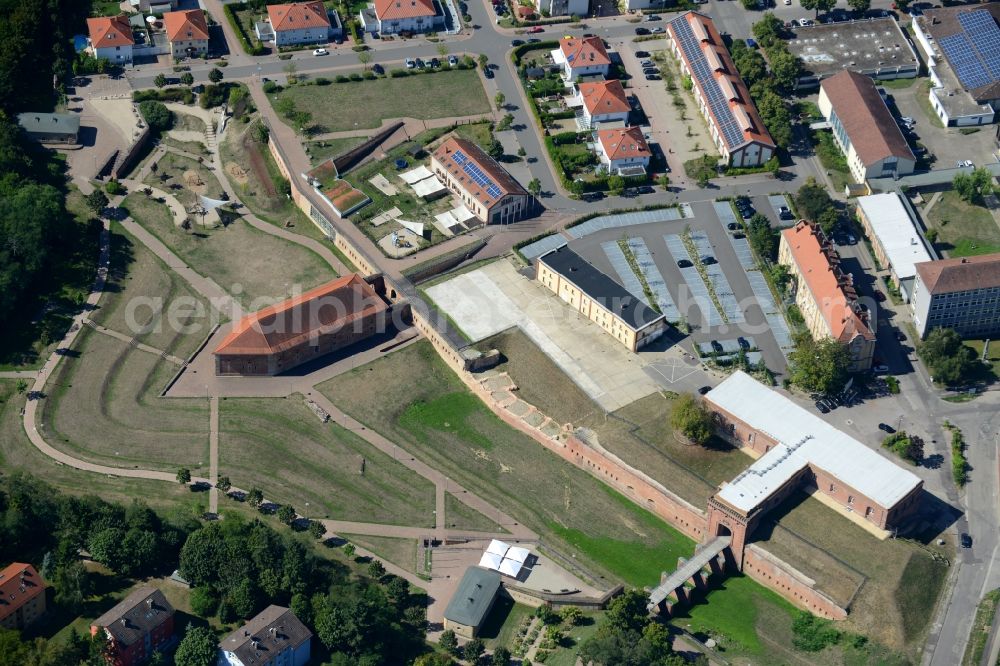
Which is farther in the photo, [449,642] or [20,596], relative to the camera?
[449,642]

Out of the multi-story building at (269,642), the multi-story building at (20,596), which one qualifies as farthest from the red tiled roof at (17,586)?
the multi-story building at (269,642)

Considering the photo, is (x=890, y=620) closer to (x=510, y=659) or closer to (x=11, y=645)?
(x=510, y=659)

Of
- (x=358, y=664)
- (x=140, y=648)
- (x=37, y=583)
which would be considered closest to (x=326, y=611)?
(x=358, y=664)

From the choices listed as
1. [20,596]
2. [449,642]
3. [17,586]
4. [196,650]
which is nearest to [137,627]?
[196,650]

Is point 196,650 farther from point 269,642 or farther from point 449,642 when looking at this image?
point 449,642

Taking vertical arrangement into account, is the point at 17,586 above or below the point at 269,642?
above
